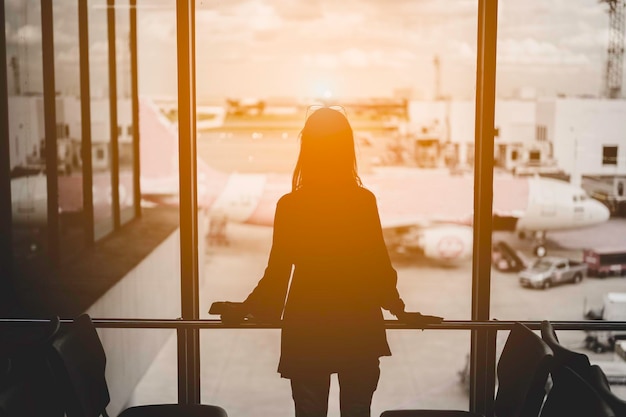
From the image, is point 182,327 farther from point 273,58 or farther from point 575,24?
point 575,24

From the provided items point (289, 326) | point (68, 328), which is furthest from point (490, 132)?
point (68, 328)

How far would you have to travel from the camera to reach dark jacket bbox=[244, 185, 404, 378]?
1979 mm

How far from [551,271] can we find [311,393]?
7.11 meters

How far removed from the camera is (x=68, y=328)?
218cm

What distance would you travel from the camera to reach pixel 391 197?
3.88 meters

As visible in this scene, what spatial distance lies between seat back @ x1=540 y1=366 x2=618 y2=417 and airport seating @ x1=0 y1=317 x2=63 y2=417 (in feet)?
5.22

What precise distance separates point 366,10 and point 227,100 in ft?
6.30

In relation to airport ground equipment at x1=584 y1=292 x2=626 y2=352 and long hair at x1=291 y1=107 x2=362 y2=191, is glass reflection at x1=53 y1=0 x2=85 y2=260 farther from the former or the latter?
airport ground equipment at x1=584 y1=292 x2=626 y2=352

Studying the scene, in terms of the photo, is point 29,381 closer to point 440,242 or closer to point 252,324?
point 252,324

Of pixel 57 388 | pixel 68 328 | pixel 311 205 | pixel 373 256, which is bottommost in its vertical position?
pixel 57 388

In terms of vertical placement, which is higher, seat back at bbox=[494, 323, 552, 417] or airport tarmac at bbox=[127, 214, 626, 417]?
seat back at bbox=[494, 323, 552, 417]

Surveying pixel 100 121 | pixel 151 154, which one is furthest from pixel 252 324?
pixel 151 154

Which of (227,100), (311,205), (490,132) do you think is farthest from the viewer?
(227,100)

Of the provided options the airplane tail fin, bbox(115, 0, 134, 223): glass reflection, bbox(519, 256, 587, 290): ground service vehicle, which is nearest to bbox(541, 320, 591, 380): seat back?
the airplane tail fin
